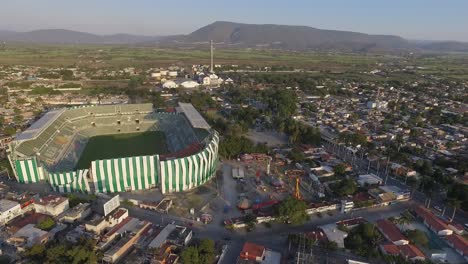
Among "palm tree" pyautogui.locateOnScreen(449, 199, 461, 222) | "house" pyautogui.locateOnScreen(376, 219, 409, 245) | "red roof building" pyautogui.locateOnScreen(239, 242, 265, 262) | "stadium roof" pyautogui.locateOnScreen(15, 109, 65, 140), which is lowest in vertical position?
"house" pyautogui.locateOnScreen(376, 219, 409, 245)

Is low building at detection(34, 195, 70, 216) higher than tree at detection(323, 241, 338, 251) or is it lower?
higher

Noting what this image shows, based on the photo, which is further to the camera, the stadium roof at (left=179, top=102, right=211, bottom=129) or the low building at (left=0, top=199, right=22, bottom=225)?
the stadium roof at (left=179, top=102, right=211, bottom=129)

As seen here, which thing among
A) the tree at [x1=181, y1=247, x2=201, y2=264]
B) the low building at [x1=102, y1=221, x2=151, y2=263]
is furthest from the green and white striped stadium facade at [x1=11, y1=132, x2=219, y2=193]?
the tree at [x1=181, y1=247, x2=201, y2=264]

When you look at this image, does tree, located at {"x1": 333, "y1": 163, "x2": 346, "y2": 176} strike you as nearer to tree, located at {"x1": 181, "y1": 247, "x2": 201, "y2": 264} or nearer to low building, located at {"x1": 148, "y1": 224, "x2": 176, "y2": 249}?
low building, located at {"x1": 148, "y1": 224, "x2": 176, "y2": 249}

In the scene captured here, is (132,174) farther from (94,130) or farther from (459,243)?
(459,243)

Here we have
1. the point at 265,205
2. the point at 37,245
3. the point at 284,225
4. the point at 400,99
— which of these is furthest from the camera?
the point at 400,99

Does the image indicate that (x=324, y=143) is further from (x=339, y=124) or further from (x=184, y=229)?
(x=184, y=229)

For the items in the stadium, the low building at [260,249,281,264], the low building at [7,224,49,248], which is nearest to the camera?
the low building at [260,249,281,264]

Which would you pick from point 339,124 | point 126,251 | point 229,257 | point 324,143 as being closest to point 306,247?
point 229,257
